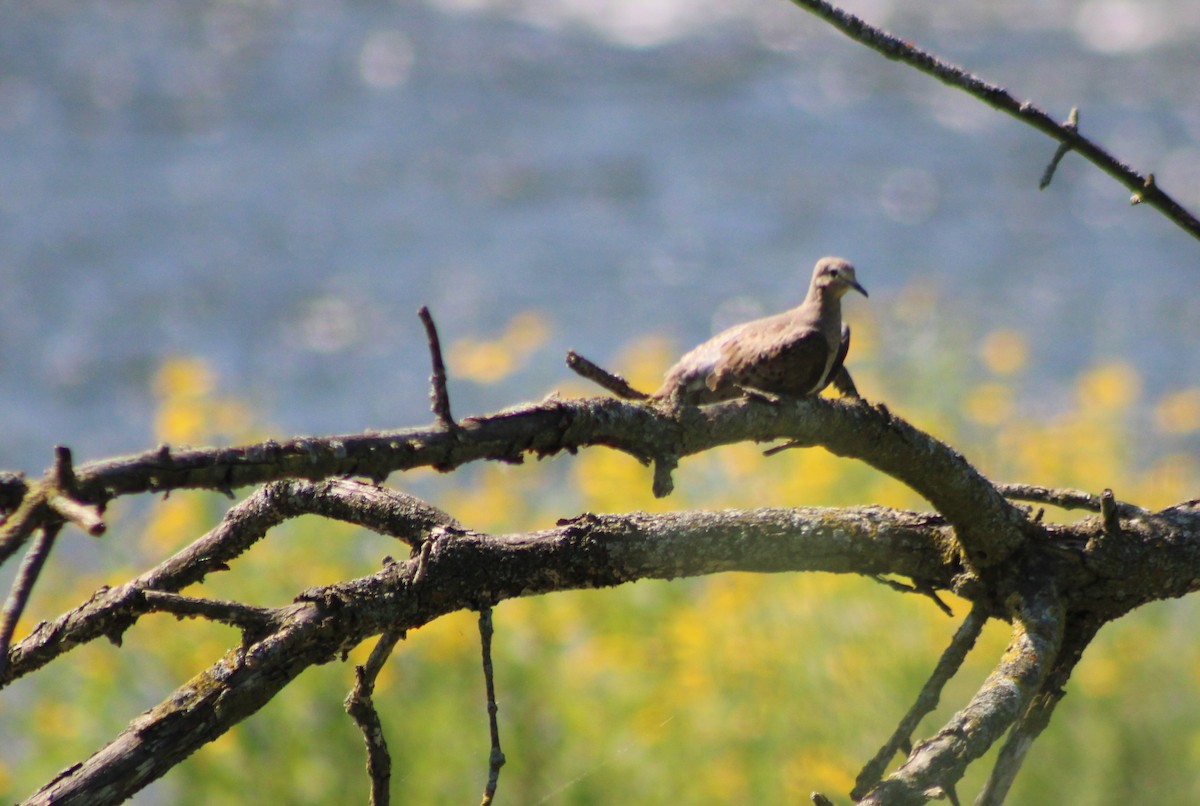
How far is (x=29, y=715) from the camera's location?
4355mm

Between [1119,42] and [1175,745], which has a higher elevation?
[1119,42]

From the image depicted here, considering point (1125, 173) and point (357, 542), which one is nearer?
point (1125, 173)

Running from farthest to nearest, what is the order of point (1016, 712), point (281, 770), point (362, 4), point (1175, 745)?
point (362, 4), point (1175, 745), point (281, 770), point (1016, 712)

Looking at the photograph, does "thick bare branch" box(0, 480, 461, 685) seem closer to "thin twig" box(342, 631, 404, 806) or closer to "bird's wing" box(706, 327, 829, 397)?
"thin twig" box(342, 631, 404, 806)

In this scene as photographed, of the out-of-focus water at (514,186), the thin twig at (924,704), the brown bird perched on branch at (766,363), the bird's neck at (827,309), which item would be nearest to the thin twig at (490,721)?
the thin twig at (924,704)

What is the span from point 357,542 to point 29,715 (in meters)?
1.12

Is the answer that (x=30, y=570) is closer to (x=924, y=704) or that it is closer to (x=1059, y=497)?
(x=924, y=704)

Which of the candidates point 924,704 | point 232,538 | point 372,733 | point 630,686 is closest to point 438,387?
point 372,733

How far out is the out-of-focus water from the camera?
8852 millimetres

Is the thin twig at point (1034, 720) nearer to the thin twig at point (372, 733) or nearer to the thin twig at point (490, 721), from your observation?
the thin twig at point (490, 721)

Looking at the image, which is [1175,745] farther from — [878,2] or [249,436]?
[878,2]

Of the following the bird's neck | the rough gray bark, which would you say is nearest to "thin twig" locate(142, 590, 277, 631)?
the rough gray bark

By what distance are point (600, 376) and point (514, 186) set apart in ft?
28.7

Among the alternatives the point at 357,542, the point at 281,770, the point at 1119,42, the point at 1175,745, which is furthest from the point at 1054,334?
the point at 281,770
